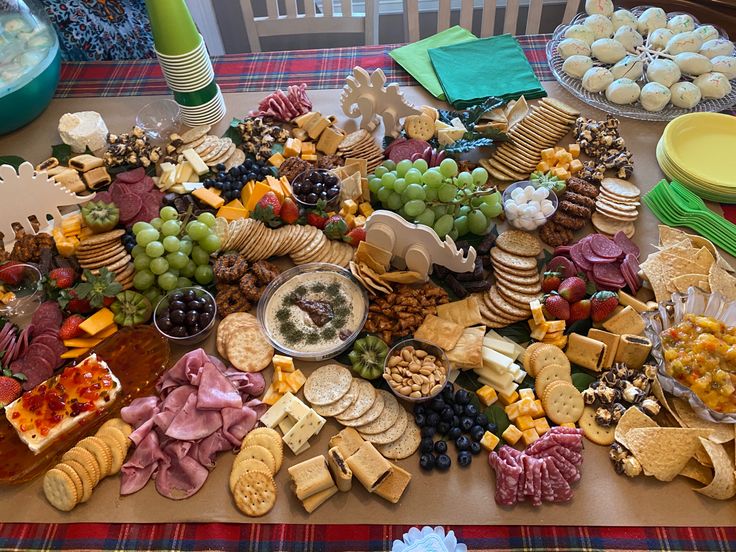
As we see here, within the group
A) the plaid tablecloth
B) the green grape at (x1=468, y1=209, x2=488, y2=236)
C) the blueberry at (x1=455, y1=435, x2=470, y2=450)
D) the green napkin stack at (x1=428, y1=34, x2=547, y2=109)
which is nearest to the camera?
the plaid tablecloth

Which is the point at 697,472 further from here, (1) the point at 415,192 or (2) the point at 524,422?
(1) the point at 415,192

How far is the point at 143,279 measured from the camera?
1592 mm

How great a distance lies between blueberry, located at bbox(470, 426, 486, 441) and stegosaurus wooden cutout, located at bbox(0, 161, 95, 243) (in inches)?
52.7

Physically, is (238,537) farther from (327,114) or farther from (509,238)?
(327,114)

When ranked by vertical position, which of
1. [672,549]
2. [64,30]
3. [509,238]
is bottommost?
[672,549]

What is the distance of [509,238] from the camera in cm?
170

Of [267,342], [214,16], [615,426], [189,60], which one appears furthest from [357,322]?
[214,16]

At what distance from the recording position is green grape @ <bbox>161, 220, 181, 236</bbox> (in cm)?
162

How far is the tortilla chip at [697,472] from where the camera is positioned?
1.30 metres

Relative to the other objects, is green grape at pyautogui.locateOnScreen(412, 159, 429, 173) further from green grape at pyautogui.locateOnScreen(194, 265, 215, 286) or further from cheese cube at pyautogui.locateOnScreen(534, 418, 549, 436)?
cheese cube at pyautogui.locateOnScreen(534, 418, 549, 436)

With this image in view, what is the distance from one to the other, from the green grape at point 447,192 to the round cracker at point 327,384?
559 millimetres

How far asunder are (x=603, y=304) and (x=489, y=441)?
500 mm

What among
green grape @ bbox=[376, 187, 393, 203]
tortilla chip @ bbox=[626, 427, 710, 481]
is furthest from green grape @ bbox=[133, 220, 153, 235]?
tortilla chip @ bbox=[626, 427, 710, 481]

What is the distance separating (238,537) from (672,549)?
95 centimetres
